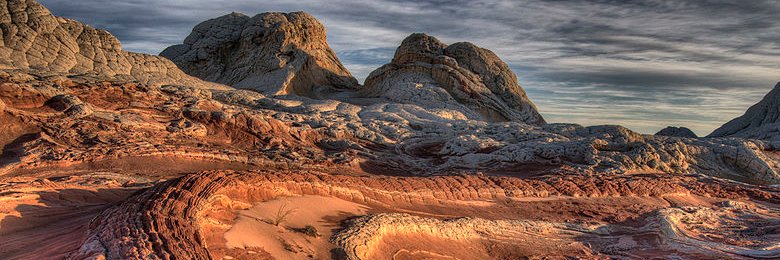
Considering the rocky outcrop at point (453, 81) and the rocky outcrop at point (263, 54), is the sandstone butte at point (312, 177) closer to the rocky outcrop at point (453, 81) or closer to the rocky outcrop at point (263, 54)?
the rocky outcrop at point (453, 81)

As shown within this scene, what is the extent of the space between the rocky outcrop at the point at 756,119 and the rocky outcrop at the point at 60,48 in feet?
83.6

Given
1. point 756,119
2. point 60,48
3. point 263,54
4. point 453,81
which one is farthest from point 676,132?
point 60,48

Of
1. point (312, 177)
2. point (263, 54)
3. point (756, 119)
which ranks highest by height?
point (263, 54)

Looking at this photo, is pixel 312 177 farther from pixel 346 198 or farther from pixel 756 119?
pixel 756 119

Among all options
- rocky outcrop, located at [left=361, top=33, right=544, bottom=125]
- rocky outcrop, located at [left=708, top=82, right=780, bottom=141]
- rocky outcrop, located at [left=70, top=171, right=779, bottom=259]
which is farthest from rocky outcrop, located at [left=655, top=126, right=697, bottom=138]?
rocky outcrop, located at [left=70, top=171, right=779, bottom=259]

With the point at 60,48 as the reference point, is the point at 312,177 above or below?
below

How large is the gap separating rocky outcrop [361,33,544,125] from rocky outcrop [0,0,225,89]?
12189 mm

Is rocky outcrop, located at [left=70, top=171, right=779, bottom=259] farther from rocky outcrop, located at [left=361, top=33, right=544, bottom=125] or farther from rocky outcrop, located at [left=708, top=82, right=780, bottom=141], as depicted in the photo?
rocky outcrop, located at [left=708, top=82, right=780, bottom=141]

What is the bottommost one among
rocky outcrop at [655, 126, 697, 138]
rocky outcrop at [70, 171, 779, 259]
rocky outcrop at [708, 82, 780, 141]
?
rocky outcrop at [655, 126, 697, 138]

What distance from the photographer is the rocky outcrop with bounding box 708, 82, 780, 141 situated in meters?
27.0

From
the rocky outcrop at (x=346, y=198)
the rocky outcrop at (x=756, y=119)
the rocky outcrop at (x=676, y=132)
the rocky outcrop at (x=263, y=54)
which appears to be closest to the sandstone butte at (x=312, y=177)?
the rocky outcrop at (x=346, y=198)

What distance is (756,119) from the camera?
28.5 m

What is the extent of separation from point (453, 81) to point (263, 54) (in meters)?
10.9

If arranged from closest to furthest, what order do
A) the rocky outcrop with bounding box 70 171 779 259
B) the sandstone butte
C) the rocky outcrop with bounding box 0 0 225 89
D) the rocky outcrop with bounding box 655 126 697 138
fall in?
the rocky outcrop with bounding box 70 171 779 259, the sandstone butte, the rocky outcrop with bounding box 0 0 225 89, the rocky outcrop with bounding box 655 126 697 138
